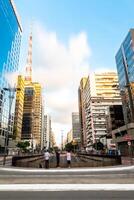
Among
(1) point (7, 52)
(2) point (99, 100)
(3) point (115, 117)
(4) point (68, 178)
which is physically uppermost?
(1) point (7, 52)

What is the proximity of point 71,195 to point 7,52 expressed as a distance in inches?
3604

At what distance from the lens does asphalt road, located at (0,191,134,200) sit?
8398 millimetres

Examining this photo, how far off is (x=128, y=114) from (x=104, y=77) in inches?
3181

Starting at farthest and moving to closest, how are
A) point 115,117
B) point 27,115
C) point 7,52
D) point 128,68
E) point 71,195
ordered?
point 27,115
point 115,117
point 7,52
point 128,68
point 71,195

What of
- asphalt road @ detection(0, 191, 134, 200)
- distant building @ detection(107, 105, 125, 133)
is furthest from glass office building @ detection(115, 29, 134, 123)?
asphalt road @ detection(0, 191, 134, 200)

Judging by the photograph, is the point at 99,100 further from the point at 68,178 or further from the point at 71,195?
the point at 71,195

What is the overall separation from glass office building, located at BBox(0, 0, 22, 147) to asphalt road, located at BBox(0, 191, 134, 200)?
232ft

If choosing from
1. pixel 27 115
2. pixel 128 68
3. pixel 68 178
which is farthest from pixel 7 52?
pixel 27 115

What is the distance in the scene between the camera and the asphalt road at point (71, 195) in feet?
27.6

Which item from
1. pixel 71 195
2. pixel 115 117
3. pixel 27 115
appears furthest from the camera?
pixel 27 115

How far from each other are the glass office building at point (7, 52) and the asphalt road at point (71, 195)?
70623 mm

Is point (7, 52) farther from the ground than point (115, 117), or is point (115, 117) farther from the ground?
point (7, 52)

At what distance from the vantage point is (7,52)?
94.7 meters

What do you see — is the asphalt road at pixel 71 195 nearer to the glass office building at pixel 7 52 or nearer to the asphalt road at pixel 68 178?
the asphalt road at pixel 68 178
